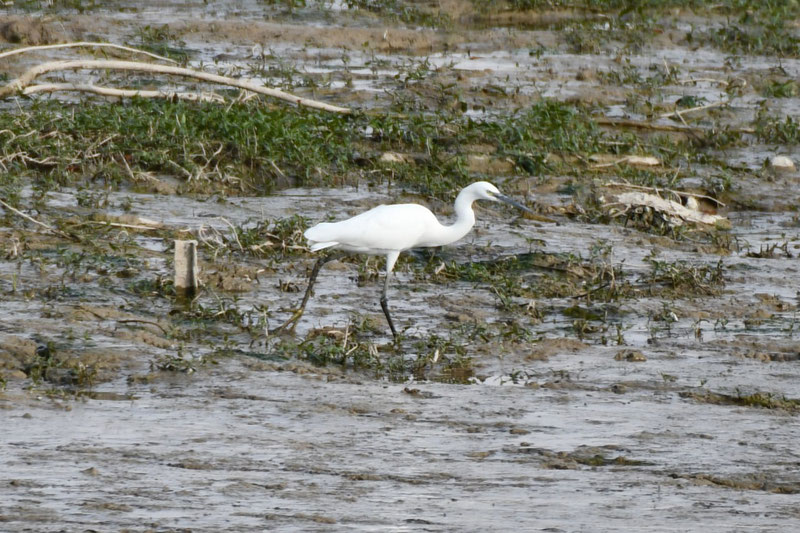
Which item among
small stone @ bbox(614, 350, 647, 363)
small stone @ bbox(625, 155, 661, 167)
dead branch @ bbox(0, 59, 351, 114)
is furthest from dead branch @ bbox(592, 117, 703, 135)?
small stone @ bbox(614, 350, 647, 363)

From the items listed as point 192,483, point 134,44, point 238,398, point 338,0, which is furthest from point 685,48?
point 192,483

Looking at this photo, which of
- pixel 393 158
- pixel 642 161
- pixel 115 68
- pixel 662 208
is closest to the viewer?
pixel 662 208

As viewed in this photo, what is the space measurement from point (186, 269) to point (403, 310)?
1.35 metres

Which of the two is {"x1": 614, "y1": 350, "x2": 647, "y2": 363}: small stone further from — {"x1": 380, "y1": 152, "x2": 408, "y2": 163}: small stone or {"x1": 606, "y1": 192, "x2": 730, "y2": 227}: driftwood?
{"x1": 380, "y1": 152, "x2": 408, "y2": 163}: small stone

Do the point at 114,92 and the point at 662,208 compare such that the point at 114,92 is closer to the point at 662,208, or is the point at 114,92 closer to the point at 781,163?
the point at 662,208

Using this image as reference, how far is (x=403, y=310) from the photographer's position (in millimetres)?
8297

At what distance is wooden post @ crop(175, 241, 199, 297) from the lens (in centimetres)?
791

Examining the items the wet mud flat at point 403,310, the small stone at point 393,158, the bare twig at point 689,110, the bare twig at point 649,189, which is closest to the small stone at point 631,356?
the wet mud flat at point 403,310

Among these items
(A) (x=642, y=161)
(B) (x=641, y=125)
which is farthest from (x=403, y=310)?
(B) (x=641, y=125)

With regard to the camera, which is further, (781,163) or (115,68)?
(781,163)

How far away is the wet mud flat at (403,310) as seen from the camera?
520cm

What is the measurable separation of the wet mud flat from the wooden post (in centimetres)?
8

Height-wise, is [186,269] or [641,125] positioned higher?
[641,125]

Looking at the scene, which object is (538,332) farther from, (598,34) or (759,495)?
(598,34)
